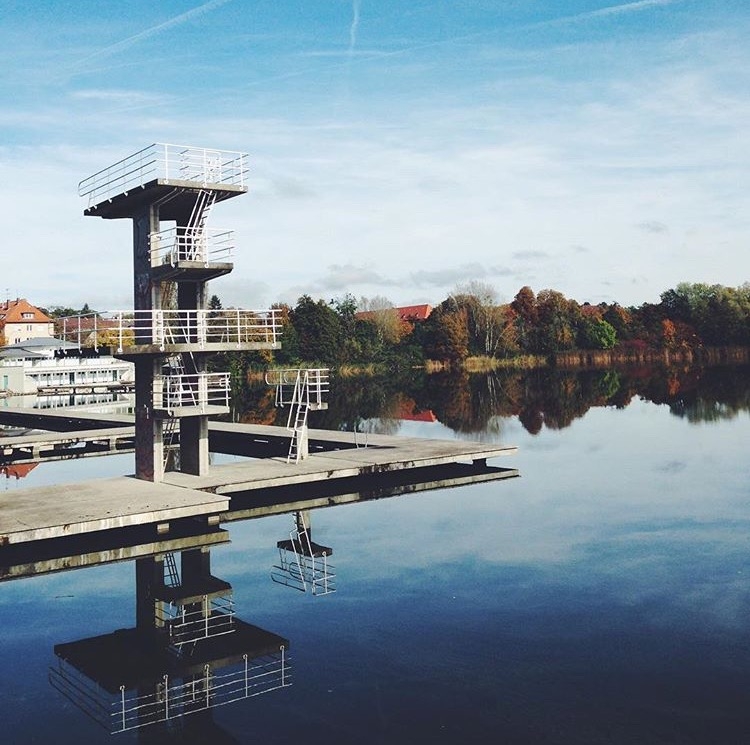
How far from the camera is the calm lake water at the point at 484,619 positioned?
33.7 ft

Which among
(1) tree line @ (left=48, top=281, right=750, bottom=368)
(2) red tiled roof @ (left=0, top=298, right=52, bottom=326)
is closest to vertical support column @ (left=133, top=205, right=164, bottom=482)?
(1) tree line @ (left=48, top=281, right=750, bottom=368)

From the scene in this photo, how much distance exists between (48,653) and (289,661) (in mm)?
3697

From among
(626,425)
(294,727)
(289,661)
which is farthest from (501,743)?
(626,425)

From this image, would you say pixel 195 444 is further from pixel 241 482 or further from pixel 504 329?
pixel 504 329

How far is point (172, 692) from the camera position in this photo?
37.5 feet

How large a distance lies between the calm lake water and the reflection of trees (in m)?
19.3

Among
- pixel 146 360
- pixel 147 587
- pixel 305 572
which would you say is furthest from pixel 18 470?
pixel 305 572

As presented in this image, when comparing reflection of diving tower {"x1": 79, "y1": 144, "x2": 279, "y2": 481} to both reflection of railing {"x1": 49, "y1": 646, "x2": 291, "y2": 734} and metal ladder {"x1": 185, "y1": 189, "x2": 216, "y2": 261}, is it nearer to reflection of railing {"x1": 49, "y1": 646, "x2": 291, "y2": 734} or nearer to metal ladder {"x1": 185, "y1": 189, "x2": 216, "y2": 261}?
metal ladder {"x1": 185, "y1": 189, "x2": 216, "y2": 261}

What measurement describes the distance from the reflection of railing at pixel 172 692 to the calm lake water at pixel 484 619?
0.65 feet

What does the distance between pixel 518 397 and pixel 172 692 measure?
51203 millimetres

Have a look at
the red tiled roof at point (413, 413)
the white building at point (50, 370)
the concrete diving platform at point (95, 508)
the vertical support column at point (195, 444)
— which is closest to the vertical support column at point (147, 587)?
the concrete diving platform at point (95, 508)

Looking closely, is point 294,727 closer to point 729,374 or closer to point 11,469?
point 11,469

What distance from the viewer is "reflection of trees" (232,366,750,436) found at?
4697 cm

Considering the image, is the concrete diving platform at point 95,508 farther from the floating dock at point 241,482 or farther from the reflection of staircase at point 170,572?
the reflection of staircase at point 170,572
